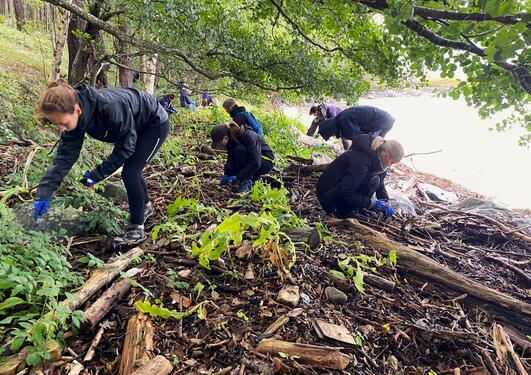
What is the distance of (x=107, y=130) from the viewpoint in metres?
3.01

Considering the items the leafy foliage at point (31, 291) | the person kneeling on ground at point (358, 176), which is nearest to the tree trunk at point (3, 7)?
the leafy foliage at point (31, 291)

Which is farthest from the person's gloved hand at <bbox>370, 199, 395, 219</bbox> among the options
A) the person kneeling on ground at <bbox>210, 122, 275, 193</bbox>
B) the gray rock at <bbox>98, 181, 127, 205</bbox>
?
the gray rock at <bbox>98, 181, 127, 205</bbox>

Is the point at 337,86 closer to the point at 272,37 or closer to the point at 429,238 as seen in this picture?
the point at 272,37

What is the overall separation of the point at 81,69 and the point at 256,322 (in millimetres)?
6239

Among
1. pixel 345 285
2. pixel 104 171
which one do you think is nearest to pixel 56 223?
pixel 104 171

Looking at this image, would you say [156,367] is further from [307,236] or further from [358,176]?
[358,176]

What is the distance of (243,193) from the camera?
453cm

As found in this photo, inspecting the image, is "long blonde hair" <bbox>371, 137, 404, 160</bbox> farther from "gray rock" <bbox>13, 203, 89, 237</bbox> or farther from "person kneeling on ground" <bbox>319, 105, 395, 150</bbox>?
"gray rock" <bbox>13, 203, 89, 237</bbox>

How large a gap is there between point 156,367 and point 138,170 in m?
1.92

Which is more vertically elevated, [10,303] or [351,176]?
[351,176]

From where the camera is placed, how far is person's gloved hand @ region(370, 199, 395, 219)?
459 cm

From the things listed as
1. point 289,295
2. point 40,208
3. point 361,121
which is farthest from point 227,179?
point 289,295

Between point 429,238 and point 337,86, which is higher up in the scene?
point 337,86

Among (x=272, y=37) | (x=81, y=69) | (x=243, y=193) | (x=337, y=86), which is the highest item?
(x=272, y=37)
